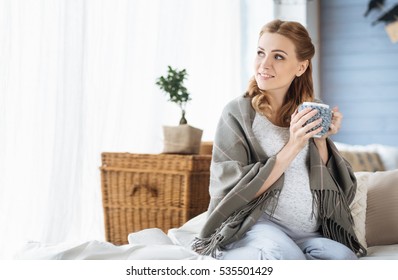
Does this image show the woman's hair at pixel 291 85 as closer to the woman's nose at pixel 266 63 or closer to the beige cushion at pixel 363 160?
the woman's nose at pixel 266 63

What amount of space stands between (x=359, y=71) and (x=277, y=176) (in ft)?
9.12

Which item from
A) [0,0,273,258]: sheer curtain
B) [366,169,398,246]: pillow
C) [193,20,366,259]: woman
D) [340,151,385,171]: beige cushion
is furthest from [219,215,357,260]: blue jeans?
[340,151,385,171]: beige cushion

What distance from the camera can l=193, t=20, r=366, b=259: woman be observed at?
167 cm

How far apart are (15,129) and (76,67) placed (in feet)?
1.36

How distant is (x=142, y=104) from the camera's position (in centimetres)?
296

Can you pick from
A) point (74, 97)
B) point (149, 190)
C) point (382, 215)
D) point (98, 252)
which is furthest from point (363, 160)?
point (98, 252)

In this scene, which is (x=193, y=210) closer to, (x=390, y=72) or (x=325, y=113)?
(x=325, y=113)

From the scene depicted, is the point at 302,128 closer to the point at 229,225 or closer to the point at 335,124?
the point at 335,124

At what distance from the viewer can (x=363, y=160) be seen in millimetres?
2871

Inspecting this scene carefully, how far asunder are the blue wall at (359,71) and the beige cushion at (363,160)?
4.45 ft

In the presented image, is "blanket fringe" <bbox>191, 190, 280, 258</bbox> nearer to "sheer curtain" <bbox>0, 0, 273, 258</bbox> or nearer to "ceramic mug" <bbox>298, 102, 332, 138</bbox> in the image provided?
"ceramic mug" <bbox>298, 102, 332, 138</bbox>

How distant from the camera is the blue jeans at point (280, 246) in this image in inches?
62.3

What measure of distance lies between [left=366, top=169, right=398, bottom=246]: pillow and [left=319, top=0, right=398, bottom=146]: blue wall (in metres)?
2.21

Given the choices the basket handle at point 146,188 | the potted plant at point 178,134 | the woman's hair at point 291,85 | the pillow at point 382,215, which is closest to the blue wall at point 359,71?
the potted plant at point 178,134
